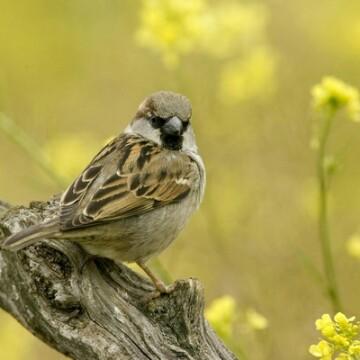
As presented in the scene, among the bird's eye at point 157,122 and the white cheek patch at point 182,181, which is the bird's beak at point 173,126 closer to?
the bird's eye at point 157,122

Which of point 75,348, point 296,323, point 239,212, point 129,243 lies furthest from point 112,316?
point 239,212

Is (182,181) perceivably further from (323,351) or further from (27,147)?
(323,351)

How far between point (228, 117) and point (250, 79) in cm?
42

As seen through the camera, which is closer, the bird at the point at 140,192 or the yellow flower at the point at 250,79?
the bird at the point at 140,192

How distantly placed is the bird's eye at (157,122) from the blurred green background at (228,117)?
72 cm

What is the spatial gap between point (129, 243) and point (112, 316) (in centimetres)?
67

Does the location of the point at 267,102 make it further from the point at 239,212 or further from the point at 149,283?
the point at 149,283

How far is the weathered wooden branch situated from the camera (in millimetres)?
3807

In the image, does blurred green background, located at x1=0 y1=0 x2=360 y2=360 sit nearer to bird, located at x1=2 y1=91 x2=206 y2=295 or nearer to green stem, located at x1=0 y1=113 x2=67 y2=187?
green stem, located at x1=0 y1=113 x2=67 y2=187

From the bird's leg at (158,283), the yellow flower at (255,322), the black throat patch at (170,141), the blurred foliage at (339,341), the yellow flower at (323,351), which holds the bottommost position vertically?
the yellow flower at (323,351)

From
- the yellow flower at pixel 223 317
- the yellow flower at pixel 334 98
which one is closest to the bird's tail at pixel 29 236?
the yellow flower at pixel 223 317

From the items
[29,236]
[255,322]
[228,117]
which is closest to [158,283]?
[255,322]

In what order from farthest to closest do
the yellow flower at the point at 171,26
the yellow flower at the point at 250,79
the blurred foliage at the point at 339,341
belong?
the yellow flower at the point at 250,79 < the yellow flower at the point at 171,26 < the blurred foliage at the point at 339,341

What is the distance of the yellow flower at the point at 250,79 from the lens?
276 inches
